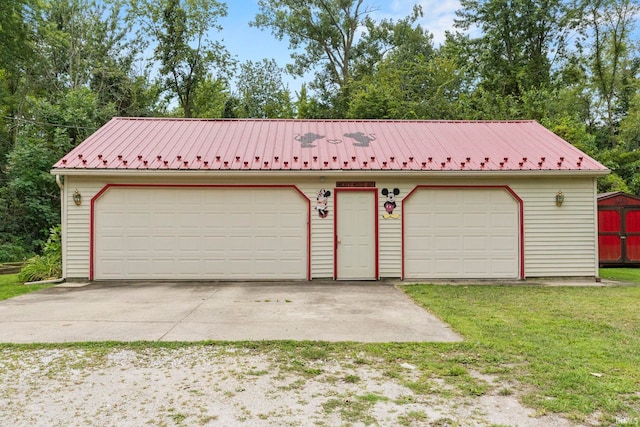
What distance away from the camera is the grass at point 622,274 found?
367 inches

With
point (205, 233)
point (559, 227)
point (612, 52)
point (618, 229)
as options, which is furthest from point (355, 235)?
point (612, 52)

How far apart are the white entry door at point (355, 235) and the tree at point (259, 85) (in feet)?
64.4

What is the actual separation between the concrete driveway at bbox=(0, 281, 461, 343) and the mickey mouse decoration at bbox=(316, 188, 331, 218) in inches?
67.2

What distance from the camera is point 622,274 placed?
10133mm

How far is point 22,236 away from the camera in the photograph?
15.0 meters

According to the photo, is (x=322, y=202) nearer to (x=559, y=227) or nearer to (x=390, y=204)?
(x=390, y=204)

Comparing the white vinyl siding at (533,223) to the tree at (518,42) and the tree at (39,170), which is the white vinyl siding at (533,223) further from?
the tree at (518,42)

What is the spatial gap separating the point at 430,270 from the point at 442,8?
2295 centimetres

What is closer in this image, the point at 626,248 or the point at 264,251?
the point at 264,251

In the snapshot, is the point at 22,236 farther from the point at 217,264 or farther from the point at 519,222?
the point at 519,222

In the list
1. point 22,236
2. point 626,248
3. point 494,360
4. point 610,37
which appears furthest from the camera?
point 610,37

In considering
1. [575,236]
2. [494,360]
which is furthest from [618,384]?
[575,236]

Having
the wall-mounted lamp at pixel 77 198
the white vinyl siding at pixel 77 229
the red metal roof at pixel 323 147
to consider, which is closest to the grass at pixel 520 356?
the red metal roof at pixel 323 147

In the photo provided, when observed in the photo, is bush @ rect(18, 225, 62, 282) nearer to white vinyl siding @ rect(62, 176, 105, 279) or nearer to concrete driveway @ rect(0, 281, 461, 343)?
Result: white vinyl siding @ rect(62, 176, 105, 279)
